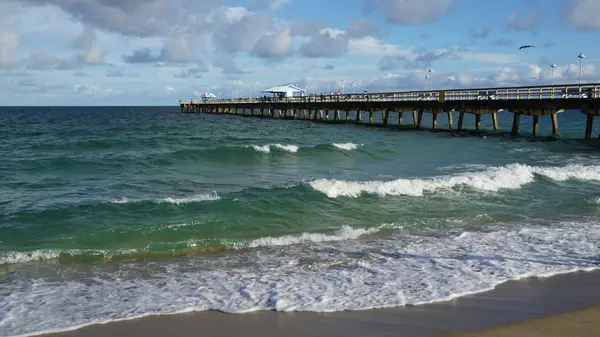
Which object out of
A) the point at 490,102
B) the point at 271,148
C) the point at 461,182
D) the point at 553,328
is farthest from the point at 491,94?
the point at 553,328

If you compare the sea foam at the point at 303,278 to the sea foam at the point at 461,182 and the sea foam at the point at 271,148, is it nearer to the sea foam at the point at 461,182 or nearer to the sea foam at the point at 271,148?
→ the sea foam at the point at 461,182

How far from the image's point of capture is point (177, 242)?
10219 millimetres

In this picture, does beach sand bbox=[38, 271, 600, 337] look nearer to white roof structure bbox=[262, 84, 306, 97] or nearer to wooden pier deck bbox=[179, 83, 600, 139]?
wooden pier deck bbox=[179, 83, 600, 139]

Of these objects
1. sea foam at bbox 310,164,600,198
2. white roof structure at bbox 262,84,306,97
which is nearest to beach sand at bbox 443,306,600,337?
sea foam at bbox 310,164,600,198

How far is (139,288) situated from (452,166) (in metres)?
17.4

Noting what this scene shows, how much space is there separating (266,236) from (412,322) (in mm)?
5284

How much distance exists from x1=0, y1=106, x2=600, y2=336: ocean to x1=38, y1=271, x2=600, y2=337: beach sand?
0.27m

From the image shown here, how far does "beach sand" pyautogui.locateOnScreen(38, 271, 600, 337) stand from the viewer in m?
5.69

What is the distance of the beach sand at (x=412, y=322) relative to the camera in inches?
224

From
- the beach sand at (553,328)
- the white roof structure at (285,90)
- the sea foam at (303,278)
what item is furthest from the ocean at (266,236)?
the white roof structure at (285,90)

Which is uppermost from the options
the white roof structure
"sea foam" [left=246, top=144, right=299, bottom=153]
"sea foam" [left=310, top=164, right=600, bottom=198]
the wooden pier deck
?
the white roof structure

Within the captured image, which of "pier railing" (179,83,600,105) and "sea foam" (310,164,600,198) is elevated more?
"pier railing" (179,83,600,105)

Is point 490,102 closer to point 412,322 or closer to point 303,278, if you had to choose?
point 303,278

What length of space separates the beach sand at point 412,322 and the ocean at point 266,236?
27 centimetres
